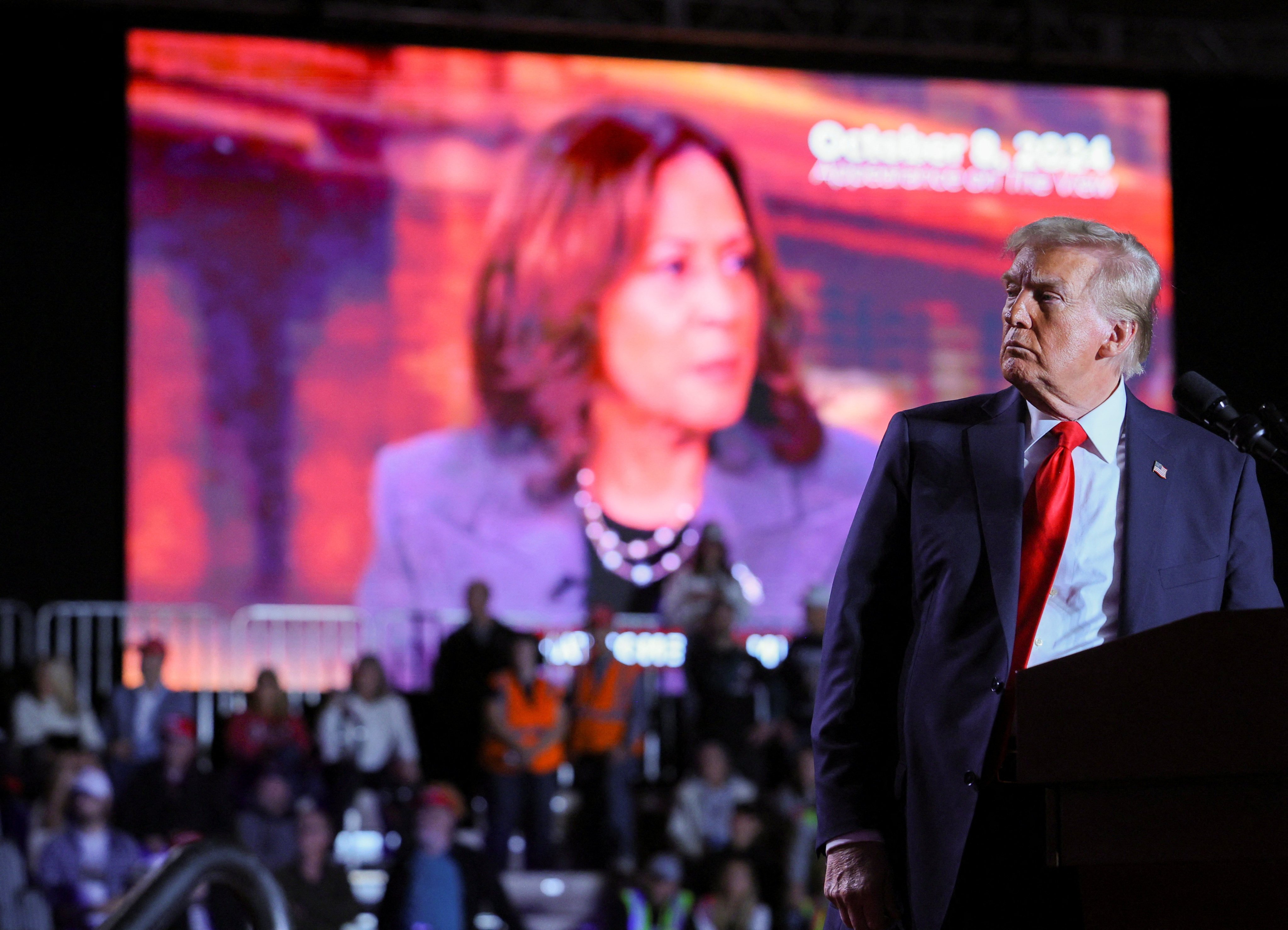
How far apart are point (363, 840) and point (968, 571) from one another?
6.46 m

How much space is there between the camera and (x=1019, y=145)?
9812mm

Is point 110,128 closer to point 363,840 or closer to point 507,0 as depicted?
point 507,0

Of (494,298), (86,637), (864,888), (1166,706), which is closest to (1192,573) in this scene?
(1166,706)

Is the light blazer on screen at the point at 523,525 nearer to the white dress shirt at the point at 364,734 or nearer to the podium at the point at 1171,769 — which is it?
the white dress shirt at the point at 364,734

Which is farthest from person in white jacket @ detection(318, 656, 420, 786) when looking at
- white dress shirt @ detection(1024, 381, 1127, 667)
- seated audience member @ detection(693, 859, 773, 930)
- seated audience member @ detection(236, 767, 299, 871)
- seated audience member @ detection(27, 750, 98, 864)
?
white dress shirt @ detection(1024, 381, 1127, 667)

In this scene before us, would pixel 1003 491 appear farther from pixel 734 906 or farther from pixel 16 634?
pixel 16 634

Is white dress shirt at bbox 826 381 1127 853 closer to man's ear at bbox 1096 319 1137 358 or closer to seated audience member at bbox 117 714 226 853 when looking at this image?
man's ear at bbox 1096 319 1137 358

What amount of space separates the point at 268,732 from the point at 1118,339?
643cm

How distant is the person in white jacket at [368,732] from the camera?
779 centimetres

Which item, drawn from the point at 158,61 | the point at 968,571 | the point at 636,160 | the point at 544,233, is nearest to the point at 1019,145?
the point at 636,160

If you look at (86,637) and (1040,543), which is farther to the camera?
(86,637)

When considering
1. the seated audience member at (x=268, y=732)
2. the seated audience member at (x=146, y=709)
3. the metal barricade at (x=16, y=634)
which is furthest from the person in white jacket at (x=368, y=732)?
the metal barricade at (x=16, y=634)

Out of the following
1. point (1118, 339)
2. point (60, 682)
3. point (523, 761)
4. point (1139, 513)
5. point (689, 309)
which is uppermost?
point (689, 309)

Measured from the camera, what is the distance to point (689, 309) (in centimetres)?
932
